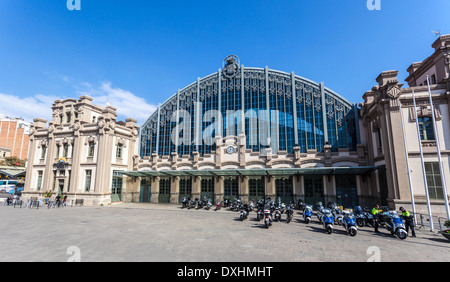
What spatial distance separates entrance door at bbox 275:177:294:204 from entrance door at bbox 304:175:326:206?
174 centimetres

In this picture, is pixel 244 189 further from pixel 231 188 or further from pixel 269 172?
pixel 269 172

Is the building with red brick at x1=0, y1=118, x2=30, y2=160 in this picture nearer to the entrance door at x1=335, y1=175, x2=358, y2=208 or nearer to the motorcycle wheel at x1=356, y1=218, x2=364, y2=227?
the entrance door at x1=335, y1=175, x2=358, y2=208

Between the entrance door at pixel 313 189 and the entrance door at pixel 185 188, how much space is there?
49.5ft

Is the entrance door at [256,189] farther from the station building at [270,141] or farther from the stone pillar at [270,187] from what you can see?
the stone pillar at [270,187]

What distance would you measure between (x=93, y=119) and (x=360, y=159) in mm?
37206

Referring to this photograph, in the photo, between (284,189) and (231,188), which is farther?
(231,188)

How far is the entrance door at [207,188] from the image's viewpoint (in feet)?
94.9

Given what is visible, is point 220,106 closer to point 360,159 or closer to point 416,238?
point 360,159

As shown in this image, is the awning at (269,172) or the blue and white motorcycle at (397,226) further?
the awning at (269,172)

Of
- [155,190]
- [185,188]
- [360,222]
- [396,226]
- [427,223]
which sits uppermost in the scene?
[185,188]

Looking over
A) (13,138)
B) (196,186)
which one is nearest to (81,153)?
(196,186)

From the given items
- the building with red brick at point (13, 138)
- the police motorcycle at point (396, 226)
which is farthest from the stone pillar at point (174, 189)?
the building with red brick at point (13, 138)

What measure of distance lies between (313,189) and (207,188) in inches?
520

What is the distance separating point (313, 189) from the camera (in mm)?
25547
